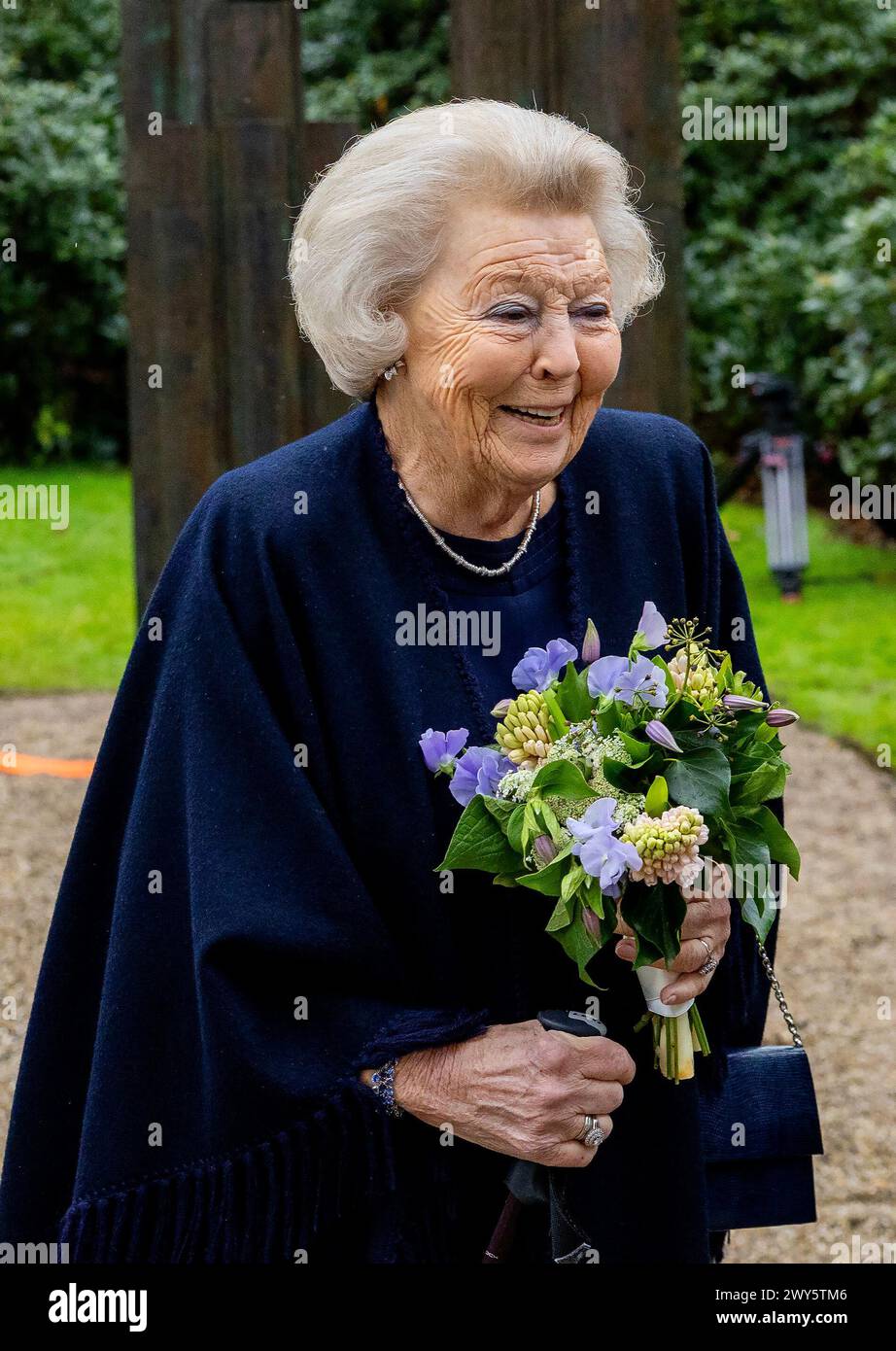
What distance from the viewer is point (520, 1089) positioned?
2.12 metres

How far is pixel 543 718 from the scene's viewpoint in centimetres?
204

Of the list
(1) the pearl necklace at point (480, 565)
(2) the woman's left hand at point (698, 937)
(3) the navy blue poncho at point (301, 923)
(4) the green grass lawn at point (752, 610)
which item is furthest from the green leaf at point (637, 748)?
(4) the green grass lawn at point (752, 610)

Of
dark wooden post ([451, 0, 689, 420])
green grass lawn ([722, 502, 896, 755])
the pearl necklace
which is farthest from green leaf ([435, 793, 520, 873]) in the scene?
green grass lawn ([722, 502, 896, 755])

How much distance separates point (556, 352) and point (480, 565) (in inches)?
13.6

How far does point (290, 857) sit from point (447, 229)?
83cm

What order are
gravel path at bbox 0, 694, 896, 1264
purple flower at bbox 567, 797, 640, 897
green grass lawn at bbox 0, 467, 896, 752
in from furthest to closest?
green grass lawn at bbox 0, 467, 896, 752 < gravel path at bbox 0, 694, 896, 1264 < purple flower at bbox 567, 797, 640, 897

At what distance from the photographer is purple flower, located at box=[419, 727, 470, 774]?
214 cm

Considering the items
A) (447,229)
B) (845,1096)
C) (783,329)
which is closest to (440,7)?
(783,329)

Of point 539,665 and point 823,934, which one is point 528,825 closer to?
point 539,665

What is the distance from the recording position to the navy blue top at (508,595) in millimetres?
2340

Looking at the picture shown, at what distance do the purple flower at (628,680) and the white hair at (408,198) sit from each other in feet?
1.75

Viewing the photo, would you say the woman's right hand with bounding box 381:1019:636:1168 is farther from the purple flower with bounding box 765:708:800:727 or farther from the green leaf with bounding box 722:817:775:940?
the purple flower with bounding box 765:708:800:727

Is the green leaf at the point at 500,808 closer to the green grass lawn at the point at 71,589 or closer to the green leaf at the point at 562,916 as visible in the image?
the green leaf at the point at 562,916
